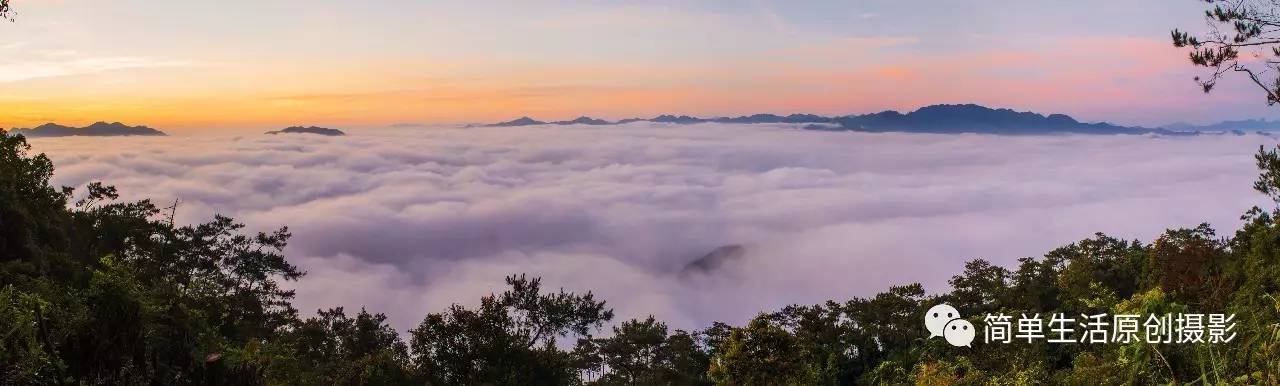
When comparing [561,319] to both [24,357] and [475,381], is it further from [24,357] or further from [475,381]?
[24,357]

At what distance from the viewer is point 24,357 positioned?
368 inches

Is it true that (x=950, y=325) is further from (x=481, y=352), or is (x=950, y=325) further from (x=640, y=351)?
(x=640, y=351)

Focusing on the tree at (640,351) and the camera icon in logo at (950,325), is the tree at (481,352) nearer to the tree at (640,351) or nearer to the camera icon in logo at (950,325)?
the camera icon in logo at (950,325)

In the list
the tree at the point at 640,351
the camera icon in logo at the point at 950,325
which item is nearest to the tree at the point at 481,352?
the camera icon in logo at the point at 950,325

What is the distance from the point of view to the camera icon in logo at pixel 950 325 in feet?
51.6

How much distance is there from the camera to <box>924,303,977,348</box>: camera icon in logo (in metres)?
15.7

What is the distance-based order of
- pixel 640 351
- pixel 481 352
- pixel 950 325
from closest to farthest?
pixel 950 325 → pixel 481 352 → pixel 640 351

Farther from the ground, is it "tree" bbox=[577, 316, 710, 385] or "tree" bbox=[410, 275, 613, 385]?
"tree" bbox=[410, 275, 613, 385]

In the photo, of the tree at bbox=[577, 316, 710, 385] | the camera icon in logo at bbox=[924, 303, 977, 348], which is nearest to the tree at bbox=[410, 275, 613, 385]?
the camera icon in logo at bbox=[924, 303, 977, 348]

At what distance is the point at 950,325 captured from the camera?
17578mm

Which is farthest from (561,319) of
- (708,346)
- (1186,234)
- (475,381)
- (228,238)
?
(1186,234)

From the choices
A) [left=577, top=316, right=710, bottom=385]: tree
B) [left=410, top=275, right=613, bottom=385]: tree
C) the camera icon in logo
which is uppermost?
the camera icon in logo

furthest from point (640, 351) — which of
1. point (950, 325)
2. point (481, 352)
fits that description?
point (950, 325)

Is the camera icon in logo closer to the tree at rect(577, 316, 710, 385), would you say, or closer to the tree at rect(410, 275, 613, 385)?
the tree at rect(410, 275, 613, 385)
